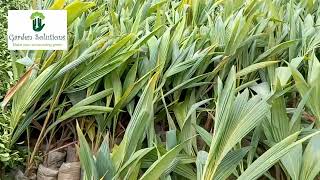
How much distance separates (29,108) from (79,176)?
8.2 inches

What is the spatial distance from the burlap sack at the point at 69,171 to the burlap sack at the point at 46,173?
0.05 ft

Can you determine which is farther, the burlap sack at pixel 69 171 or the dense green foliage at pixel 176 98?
the burlap sack at pixel 69 171

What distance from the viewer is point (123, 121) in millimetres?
A: 1302

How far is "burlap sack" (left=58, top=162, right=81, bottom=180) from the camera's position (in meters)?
1.19

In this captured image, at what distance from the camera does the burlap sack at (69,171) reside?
1.19 metres

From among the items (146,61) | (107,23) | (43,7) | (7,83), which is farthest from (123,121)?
(43,7)

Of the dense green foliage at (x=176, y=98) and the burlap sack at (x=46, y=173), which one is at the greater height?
the dense green foliage at (x=176, y=98)

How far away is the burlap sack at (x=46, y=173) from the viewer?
119 centimetres

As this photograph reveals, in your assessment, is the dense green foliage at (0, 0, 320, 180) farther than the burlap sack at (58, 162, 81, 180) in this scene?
No

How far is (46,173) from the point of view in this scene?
1.19 meters

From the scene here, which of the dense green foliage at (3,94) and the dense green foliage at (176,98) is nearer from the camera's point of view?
the dense green foliage at (176,98)

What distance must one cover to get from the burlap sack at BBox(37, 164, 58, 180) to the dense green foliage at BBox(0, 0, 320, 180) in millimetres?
44

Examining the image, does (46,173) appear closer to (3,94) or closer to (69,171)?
(69,171)

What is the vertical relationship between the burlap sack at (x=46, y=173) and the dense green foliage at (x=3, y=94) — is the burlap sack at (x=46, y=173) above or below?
below
